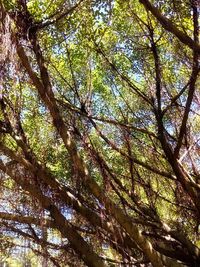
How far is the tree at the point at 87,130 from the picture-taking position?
2051 millimetres

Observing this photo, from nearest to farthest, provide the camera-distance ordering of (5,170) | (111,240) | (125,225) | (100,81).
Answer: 1. (125,225)
2. (5,170)
3. (111,240)
4. (100,81)

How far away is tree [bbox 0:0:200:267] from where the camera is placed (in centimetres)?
205

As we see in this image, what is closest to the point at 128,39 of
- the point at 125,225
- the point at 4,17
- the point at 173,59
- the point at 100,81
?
the point at 173,59

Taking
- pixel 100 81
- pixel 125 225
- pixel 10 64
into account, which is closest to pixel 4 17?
pixel 10 64

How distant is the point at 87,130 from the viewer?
2.67 metres

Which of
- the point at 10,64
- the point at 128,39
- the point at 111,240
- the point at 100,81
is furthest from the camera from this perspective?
the point at 100,81

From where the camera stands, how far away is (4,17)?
1.78m

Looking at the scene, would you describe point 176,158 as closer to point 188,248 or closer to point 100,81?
point 188,248

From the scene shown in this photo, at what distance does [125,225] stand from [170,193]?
5.98 ft

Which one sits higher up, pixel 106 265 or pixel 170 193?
pixel 170 193

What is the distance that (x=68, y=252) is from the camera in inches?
97.2

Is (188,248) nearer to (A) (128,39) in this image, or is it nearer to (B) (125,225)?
(B) (125,225)

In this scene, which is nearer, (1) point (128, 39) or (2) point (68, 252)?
(2) point (68, 252)

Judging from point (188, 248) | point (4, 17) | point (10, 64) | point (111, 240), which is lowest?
point (188, 248)
